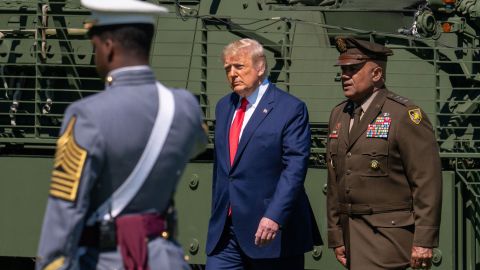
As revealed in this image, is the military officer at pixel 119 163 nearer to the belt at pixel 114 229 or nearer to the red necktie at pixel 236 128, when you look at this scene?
the belt at pixel 114 229

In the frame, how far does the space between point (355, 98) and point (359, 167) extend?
1.22ft

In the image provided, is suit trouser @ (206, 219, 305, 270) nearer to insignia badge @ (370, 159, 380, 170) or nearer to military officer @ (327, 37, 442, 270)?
military officer @ (327, 37, 442, 270)

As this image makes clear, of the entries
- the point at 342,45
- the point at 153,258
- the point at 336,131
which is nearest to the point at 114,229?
the point at 153,258

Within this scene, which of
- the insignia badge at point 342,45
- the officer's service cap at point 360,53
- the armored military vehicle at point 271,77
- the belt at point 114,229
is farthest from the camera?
the armored military vehicle at point 271,77

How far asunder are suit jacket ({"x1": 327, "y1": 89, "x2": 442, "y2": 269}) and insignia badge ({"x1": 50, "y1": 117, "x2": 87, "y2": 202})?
8.61ft

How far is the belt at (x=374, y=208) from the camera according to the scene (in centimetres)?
683

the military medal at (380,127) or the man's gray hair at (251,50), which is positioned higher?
the man's gray hair at (251,50)

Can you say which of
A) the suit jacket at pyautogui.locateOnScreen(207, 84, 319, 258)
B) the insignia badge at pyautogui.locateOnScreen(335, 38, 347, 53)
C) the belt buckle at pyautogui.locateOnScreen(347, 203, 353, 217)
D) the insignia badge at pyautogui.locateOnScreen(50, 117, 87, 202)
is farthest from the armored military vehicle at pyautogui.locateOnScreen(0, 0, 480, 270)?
the insignia badge at pyautogui.locateOnScreen(50, 117, 87, 202)

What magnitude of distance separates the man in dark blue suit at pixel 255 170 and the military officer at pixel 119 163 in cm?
237

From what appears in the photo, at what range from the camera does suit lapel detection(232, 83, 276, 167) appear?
7.12 metres

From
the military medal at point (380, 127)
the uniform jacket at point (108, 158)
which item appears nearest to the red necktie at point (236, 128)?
the military medal at point (380, 127)

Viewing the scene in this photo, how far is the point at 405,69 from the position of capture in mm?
8859

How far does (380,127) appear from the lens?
6910 millimetres

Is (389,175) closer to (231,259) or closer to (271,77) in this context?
(231,259)
